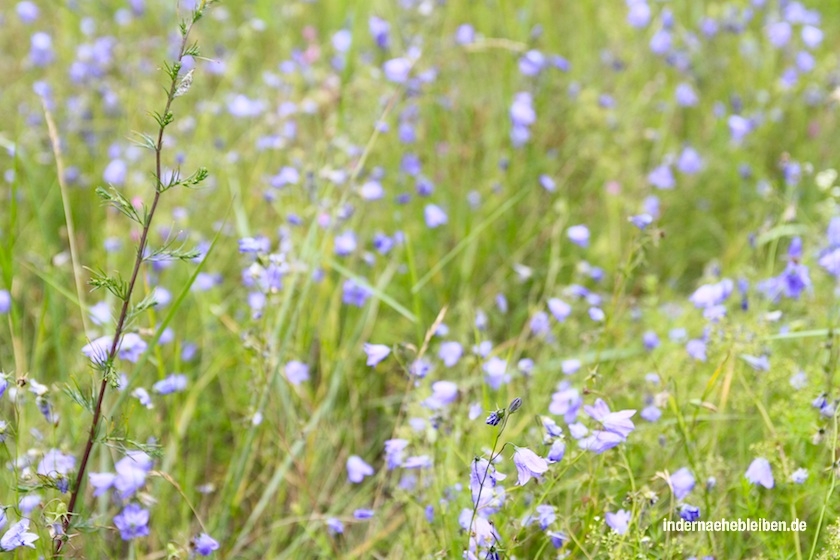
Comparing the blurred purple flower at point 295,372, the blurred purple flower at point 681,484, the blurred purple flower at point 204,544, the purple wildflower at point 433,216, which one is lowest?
the blurred purple flower at point 204,544

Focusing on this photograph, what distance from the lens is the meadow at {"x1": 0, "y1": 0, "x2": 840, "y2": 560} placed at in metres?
1.74

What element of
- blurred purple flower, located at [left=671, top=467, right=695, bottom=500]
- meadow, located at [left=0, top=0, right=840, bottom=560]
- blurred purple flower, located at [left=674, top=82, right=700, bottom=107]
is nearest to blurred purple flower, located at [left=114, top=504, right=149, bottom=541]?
meadow, located at [left=0, top=0, right=840, bottom=560]

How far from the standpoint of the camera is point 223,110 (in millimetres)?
3729

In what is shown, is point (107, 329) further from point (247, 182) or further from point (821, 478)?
point (821, 478)

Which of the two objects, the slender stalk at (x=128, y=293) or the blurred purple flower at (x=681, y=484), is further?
the blurred purple flower at (x=681, y=484)

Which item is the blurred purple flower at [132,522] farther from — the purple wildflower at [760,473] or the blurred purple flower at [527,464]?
the purple wildflower at [760,473]

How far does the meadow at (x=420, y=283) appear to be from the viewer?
5.71ft

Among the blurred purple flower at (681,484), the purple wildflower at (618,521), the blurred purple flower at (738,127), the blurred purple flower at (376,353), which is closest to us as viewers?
the purple wildflower at (618,521)

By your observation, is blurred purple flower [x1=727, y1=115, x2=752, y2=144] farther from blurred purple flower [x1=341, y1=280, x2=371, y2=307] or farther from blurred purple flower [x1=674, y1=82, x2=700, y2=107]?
blurred purple flower [x1=341, y1=280, x2=371, y2=307]

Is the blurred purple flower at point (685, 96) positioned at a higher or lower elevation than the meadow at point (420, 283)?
higher

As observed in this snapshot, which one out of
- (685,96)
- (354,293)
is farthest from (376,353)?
(685,96)

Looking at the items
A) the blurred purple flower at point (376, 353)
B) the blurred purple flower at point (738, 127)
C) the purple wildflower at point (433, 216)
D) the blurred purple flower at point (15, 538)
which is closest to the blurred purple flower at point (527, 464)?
Answer: the blurred purple flower at point (376, 353)

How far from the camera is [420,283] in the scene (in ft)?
7.51

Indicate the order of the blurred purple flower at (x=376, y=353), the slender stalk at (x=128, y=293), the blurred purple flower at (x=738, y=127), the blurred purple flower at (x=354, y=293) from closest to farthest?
the slender stalk at (x=128, y=293) → the blurred purple flower at (x=376, y=353) → the blurred purple flower at (x=354, y=293) → the blurred purple flower at (x=738, y=127)
